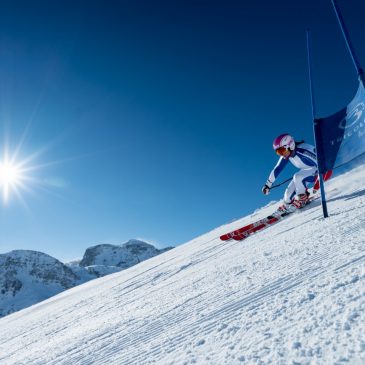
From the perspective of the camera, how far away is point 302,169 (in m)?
8.23

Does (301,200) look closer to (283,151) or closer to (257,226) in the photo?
(257,226)

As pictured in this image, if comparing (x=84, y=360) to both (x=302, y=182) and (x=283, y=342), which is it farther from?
(x=302, y=182)

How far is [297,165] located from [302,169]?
0.34 meters

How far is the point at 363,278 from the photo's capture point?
2199mm

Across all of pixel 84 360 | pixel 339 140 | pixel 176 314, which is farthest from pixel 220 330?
pixel 339 140

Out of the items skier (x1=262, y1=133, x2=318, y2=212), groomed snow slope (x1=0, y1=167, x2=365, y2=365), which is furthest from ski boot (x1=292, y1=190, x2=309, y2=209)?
groomed snow slope (x1=0, y1=167, x2=365, y2=365)

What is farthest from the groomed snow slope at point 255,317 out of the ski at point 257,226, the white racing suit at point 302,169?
the white racing suit at point 302,169

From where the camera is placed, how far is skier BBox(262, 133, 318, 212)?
7.78 meters

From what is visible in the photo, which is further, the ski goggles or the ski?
the ski goggles

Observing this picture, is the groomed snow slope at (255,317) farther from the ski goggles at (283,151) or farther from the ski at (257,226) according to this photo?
the ski goggles at (283,151)

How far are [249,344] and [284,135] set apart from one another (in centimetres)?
729

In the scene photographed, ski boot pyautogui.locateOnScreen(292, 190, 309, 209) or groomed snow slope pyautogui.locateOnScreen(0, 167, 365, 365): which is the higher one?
ski boot pyautogui.locateOnScreen(292, 190, 309, 209)

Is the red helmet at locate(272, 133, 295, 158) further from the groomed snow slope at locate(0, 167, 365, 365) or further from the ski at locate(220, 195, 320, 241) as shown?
the groomed snow slope at locate(0, 167, 365, 365)

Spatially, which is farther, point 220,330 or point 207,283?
point 207,283
